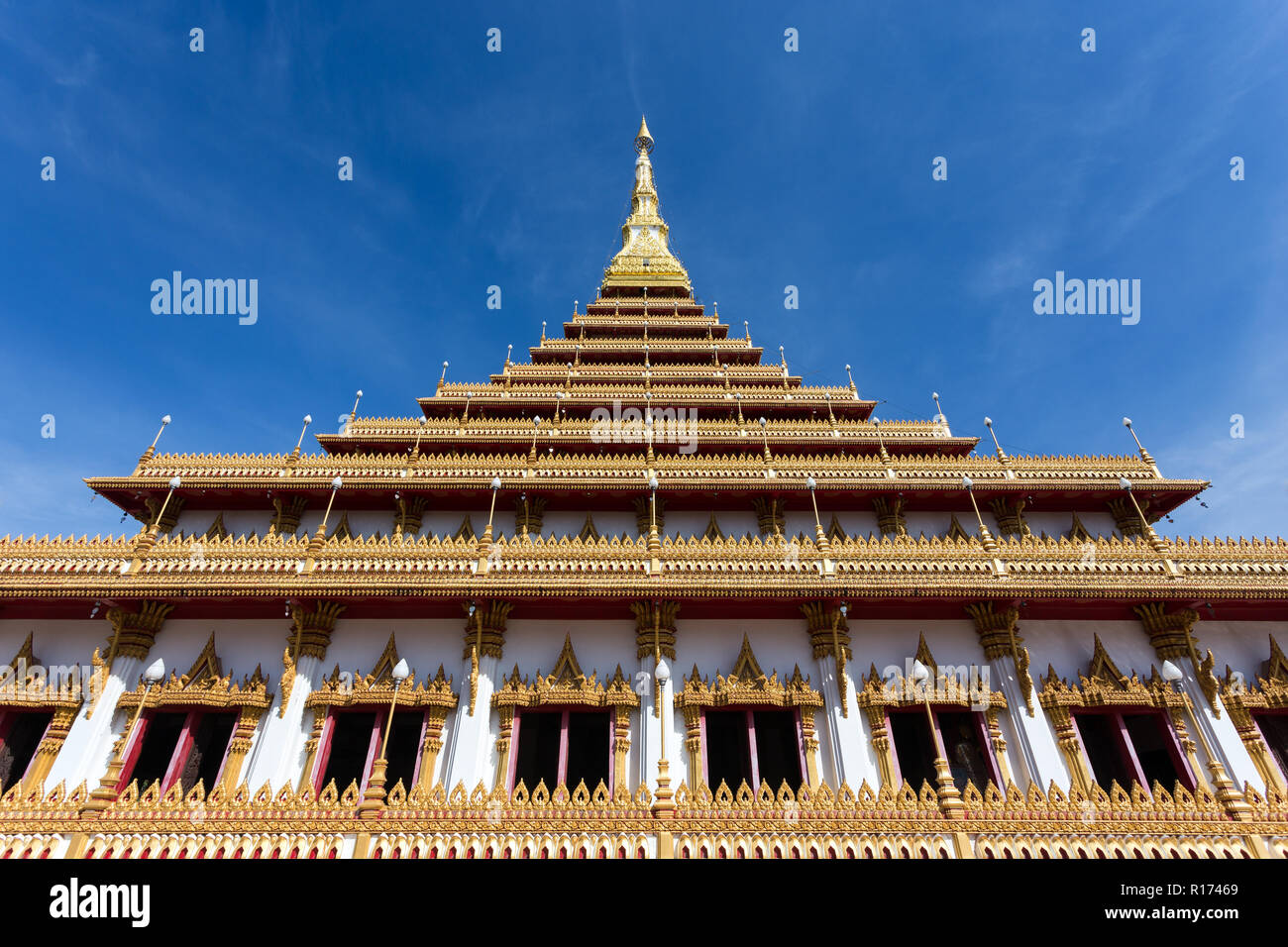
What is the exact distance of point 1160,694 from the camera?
1325 centimetres

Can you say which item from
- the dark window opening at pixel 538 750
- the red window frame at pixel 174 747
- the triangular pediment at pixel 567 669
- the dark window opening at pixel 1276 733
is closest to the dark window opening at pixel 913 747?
the triangular pediment at pixel 567 669

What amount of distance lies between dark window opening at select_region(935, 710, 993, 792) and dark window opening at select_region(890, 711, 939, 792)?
38 cm

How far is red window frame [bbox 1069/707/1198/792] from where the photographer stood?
1268cm

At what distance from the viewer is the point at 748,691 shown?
13195 mm

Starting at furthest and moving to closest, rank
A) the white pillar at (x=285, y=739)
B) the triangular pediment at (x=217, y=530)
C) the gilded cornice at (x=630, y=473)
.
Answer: the gilded cornice at (x=630, y=473)
the triangular pediment at (x=217, y=530)
the white pillar at (x=285, y=739)

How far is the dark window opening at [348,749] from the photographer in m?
13.0

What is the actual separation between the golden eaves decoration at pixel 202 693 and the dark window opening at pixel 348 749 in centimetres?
174

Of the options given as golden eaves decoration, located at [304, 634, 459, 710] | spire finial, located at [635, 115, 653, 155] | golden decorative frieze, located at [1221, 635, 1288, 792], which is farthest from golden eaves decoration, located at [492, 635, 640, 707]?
spire finial, located at [635, 115, 653, 155]

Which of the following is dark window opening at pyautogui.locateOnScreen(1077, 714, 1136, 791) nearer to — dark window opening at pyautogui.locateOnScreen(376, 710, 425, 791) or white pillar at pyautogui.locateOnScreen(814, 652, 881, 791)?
white pillar at pyautogui.locateOnScreen(814, 652, 881, 791)

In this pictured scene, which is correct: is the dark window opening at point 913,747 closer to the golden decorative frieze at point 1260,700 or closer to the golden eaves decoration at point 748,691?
the golden eaves decoration at point 748,691

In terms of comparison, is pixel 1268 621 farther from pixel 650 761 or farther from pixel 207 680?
pixel 207 680

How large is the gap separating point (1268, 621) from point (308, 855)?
22008 mm

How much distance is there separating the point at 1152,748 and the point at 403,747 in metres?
17.9

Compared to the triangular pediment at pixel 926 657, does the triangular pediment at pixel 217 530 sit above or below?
above
